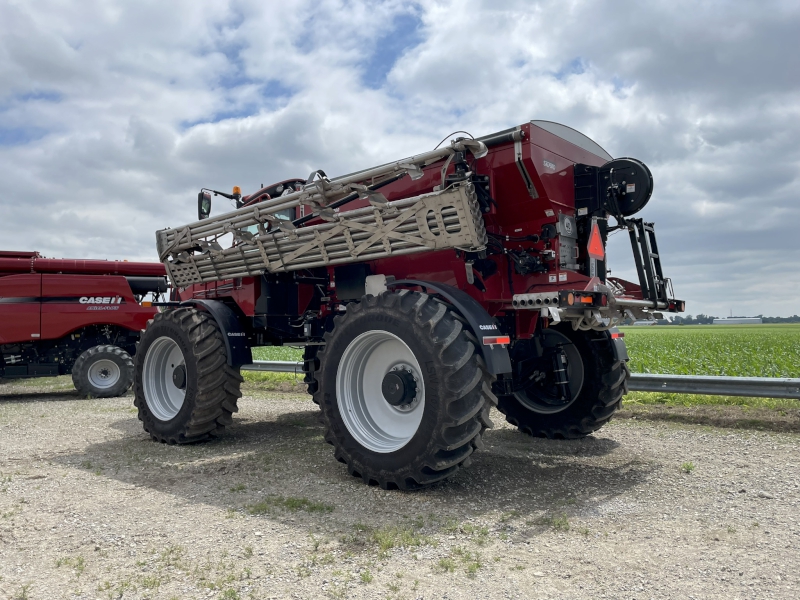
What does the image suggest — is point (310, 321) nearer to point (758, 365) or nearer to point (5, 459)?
point (5, 459)

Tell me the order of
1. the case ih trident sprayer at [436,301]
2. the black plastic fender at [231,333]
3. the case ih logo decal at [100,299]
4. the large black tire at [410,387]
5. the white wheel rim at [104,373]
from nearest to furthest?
the large black tire at [410,387], the case ih trident sprayer at [436,301], the black plastic fender at [231,333], the white wheel rim at [104,373], the case ih logo decal at [100,299]

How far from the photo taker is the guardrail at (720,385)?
6891 millimetres

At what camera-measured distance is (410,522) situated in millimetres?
4012

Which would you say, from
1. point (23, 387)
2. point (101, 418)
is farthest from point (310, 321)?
point (23, 387)

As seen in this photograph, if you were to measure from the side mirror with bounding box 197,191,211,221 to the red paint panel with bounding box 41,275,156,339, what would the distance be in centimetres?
554

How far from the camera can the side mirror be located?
7.71 metres

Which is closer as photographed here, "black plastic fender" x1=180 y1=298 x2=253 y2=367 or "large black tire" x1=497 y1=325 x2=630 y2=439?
"large black tire" x1=497 y1=325 x2=630 y2=439

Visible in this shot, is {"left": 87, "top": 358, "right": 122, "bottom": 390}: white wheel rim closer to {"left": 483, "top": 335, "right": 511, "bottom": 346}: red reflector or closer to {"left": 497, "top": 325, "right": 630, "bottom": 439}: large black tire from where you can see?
{"left": 497, "top": 325, "right": 630, "bottom": 439}: large black tire

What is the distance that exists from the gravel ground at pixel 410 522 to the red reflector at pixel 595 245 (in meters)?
1.90

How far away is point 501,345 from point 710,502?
185 centimetres

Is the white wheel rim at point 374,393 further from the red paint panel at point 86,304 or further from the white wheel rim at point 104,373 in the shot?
the red paint panel at point 86,304

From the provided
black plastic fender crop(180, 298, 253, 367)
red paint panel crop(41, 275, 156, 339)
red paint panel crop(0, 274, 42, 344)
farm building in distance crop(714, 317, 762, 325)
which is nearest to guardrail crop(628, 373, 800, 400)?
black plastic fender crop(180, 298, 253, 367)

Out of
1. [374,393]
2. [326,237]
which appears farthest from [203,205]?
[374,393]

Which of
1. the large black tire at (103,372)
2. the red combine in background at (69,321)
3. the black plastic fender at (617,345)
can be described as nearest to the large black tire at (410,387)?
the black plastic fender at (617,345)
